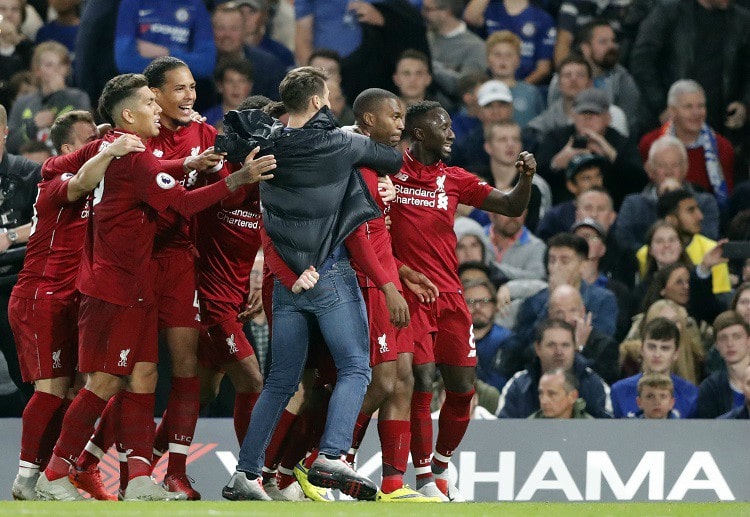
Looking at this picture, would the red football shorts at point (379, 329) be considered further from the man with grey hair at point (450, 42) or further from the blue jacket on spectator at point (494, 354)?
the man with grey hair at point (450, 42)

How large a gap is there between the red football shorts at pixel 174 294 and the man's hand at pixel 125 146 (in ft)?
2.32

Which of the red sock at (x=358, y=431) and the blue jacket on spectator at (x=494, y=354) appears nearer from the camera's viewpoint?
the red sock at (x=358, y=431)

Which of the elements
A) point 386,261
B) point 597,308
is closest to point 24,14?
point 597,308

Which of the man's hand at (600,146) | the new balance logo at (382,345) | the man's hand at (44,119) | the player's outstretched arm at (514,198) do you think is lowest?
the man's hand at (44,119)

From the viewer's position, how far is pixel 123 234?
316 inches

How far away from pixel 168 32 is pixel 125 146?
5.66m

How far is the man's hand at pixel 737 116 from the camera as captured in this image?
14.1 m

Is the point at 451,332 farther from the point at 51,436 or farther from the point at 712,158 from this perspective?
the point at 712,158

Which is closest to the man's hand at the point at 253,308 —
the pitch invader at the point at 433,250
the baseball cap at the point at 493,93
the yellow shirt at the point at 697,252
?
the pitch invader at the point at 433,250

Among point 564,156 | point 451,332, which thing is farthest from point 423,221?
point 564,156

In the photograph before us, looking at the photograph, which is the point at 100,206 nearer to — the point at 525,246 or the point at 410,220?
the point at 410,220

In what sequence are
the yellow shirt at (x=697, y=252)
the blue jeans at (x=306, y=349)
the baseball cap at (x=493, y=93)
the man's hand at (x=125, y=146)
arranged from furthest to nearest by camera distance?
the baseball cap at (x=493, y=93), the yellow shirt at (x=697, y=252), the man's hand at (x=125, y=146), the blue jeans at (x=306, y=349)

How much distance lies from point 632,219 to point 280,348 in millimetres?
5769

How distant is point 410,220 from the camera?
344 inches
